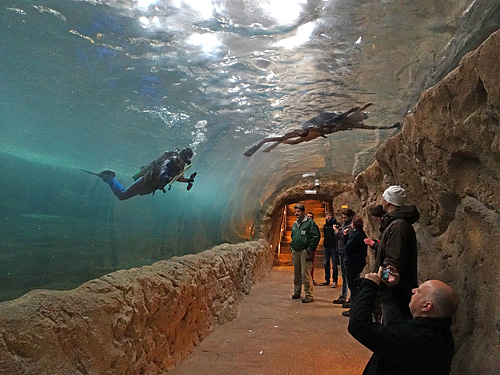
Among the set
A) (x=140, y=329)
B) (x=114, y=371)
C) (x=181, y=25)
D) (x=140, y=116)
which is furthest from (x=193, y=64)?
(x=114, y=371)

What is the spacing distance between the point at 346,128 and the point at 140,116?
5.80 meters

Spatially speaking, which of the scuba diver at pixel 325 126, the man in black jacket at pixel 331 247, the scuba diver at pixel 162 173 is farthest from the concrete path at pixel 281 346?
the scuba diver at pixel 325 126

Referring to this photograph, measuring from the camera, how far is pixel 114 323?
2627 mm

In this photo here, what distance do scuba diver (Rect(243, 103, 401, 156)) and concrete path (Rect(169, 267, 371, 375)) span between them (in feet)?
15.6

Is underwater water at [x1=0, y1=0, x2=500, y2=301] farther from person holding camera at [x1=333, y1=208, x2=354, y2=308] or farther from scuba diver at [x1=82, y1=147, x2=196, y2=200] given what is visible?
person holding camera at [x1=333, y1=208, x2=354, y2=308]

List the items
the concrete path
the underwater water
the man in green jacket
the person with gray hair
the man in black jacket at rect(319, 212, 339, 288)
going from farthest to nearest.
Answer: the man in black jacket at rect(319, 212, 339, 288), the man in green jacket, the underwater water, the concrete path, the person with gray hair

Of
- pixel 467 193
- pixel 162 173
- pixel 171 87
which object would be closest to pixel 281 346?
pixel 467 193

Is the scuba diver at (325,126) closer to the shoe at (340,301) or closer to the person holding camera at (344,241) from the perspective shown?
the person holding camera at (344,241)

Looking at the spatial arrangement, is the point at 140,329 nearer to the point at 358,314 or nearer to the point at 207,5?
the point at 358,314

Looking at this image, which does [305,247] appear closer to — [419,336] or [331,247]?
[331,247]

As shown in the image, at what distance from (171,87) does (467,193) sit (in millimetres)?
5992

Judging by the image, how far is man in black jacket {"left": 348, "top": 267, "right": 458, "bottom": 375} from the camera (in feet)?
5.58

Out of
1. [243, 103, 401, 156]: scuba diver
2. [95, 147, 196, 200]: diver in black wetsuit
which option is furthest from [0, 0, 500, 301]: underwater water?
[95, 147, 196, 200]: diver in black wetsuit

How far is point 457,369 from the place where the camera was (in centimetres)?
230
